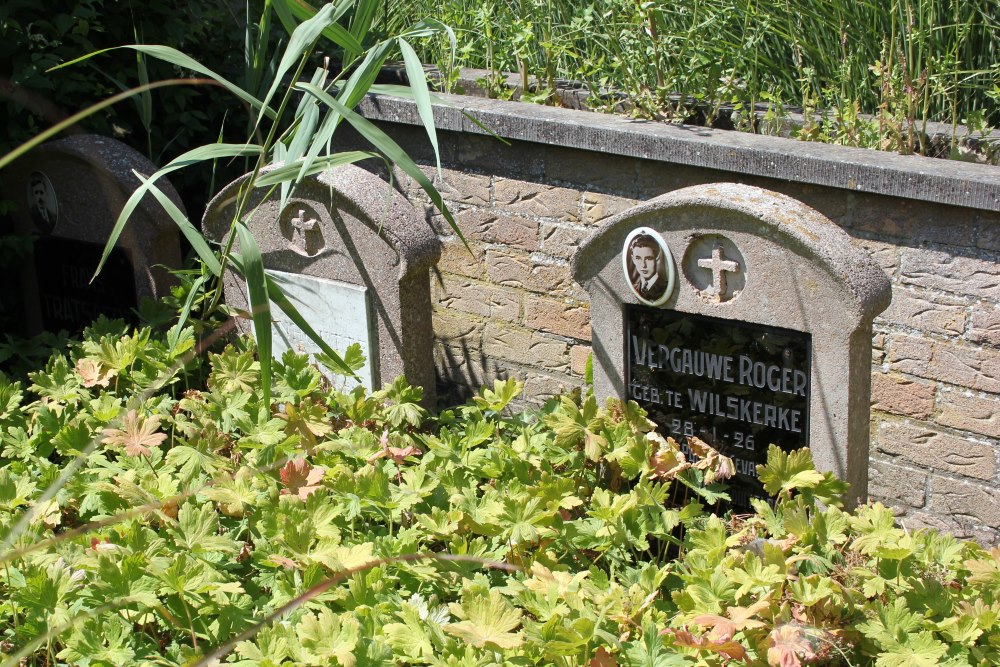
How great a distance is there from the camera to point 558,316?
3814 mm

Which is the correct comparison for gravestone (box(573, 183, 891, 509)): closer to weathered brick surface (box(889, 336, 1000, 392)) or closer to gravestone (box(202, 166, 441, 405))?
weathered brick surface (box(889, 336, 1000, 392))

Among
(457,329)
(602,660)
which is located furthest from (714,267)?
(457,329)

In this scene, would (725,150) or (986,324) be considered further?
(725,150)

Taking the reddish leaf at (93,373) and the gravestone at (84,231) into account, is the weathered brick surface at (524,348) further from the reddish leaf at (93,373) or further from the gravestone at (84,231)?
the reddish leaf at (93,373)

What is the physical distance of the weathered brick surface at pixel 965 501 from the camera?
9.98ft

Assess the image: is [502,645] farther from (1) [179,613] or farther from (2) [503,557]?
(1) [179,613]

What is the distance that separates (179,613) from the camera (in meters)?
2.32

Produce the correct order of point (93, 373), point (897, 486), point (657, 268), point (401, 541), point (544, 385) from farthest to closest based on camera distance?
1. point (544, 385)
2. point (93, 373)
3. point (897, 486)
4. point (657, 268)
5. point (401, 541)

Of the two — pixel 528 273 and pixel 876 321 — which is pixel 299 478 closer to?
pixel 528 273

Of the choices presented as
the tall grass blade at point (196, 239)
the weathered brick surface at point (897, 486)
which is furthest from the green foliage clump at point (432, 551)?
the weathered brick surface at point (897, 486)

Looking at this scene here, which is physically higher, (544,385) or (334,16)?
(334,16)

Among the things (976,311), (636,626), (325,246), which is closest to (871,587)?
(636,626)

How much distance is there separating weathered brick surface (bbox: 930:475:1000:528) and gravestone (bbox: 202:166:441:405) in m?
1.53

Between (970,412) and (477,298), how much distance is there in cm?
170
